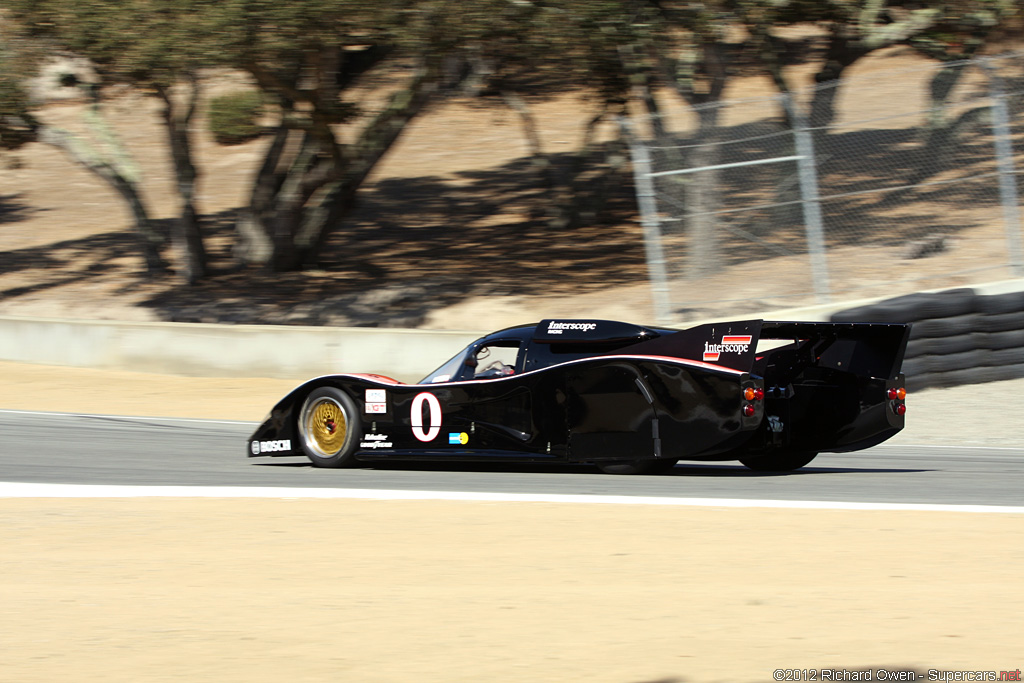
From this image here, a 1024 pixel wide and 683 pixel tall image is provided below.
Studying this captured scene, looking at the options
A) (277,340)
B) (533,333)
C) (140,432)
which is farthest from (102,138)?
(533,333)

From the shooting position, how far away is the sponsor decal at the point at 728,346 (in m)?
7.72

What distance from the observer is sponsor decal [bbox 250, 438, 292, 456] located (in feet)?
30.6

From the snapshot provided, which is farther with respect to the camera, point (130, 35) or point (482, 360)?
point (130, 35)

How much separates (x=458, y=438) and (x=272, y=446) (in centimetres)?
154

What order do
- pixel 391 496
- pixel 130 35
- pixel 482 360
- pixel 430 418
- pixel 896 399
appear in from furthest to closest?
1. pixel 130 35
2. pixel 482 360
3. pixel 430 418
4. pixel 896 399
5. pixel 391 496

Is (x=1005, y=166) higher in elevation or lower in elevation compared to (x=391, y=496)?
higher

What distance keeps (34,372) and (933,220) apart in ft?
40.1

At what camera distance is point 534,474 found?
8930 mm

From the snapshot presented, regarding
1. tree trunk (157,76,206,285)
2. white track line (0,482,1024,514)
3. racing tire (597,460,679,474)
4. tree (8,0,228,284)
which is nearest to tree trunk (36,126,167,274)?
tree trunk (157,76,206,285)

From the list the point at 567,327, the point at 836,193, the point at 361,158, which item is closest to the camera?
the point at 567,327

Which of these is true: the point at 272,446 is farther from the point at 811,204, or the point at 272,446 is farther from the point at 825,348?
the point at 811,204

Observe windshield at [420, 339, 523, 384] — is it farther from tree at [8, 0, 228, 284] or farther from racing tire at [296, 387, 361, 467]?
tree at [8, 0, 228, 284]

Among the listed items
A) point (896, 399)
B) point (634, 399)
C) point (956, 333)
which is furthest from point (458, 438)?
point (956, 333)

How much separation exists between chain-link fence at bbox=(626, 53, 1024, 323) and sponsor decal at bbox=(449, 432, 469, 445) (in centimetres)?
591
